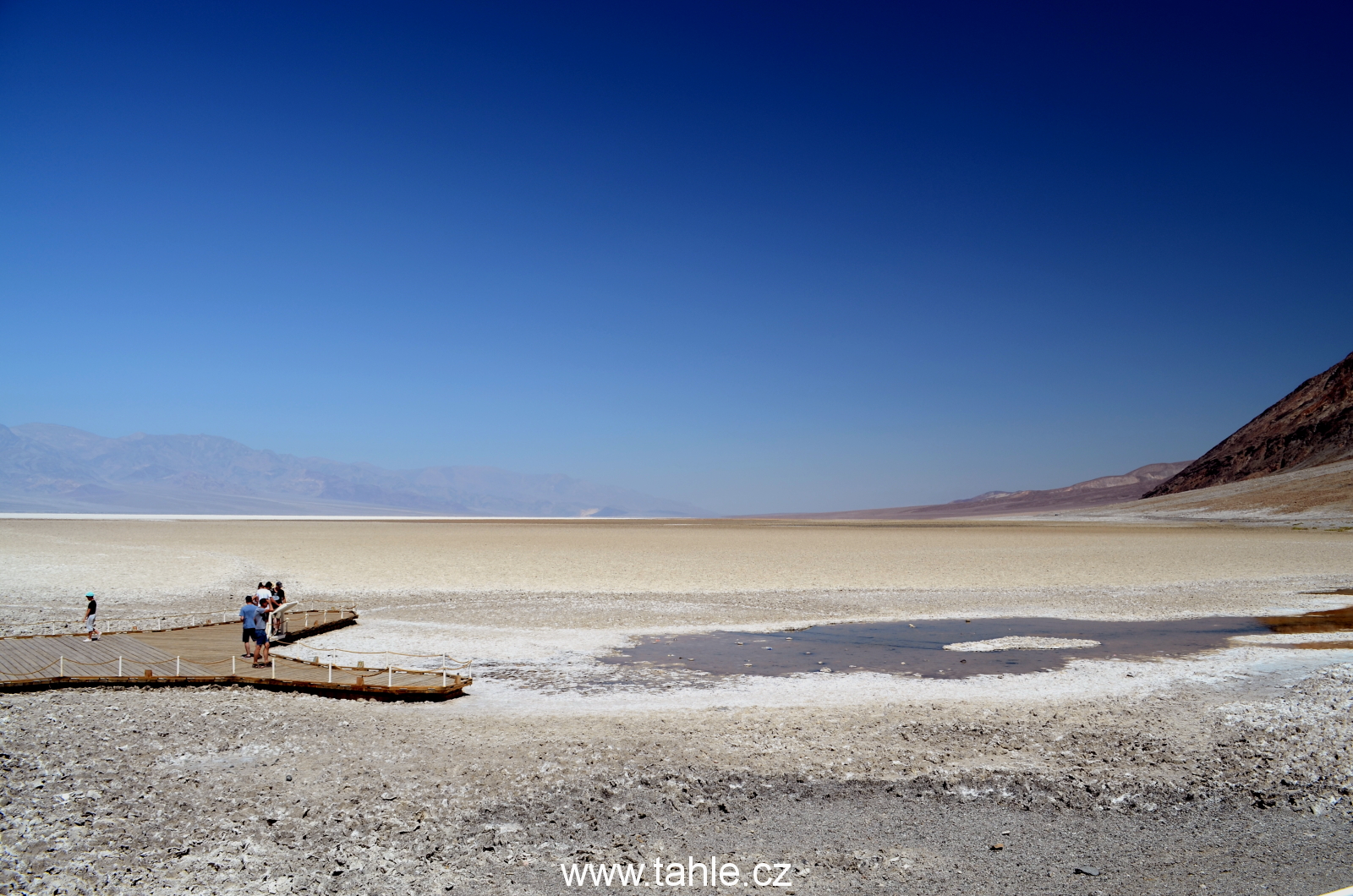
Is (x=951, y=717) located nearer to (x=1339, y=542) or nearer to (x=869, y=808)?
(x=869, y=808)

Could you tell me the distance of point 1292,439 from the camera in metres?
102

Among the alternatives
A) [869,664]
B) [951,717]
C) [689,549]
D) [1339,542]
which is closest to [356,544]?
[689,549]

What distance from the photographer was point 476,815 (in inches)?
285

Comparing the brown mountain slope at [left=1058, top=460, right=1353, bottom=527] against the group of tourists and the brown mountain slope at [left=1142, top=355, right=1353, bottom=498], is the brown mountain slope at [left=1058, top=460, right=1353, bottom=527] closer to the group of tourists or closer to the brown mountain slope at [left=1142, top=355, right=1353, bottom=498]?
the brown mountain slope at [left=1142, top=355, right=1353, bottom=498]

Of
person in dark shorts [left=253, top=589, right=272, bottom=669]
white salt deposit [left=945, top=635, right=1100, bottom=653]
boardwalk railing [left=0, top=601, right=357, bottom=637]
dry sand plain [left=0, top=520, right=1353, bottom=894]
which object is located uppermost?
person in dark shorts [left=253, top=589, right=272, bottom=669]

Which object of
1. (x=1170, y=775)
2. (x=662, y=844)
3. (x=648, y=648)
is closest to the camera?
(x=662, y=844)

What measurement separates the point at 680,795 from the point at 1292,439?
12408 cm

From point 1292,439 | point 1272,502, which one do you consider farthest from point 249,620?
point 1292,439

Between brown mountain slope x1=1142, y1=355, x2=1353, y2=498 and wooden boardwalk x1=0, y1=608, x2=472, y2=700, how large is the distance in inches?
4305

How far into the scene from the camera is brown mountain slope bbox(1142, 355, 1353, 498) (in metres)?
95.1

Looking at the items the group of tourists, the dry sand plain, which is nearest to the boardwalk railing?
the dry sand plain

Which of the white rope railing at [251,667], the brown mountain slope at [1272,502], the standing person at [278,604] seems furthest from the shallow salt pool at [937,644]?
the brown mountain slope at [1272,502]

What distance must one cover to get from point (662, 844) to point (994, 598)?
18720 millimetres

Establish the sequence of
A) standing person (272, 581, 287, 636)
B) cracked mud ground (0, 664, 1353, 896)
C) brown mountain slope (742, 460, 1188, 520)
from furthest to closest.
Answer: brown mountain slope (742, 460, 1188, 520), standing person (272, 581, 287, 636), cracked mud ground (0, 664, 1353, 896)
